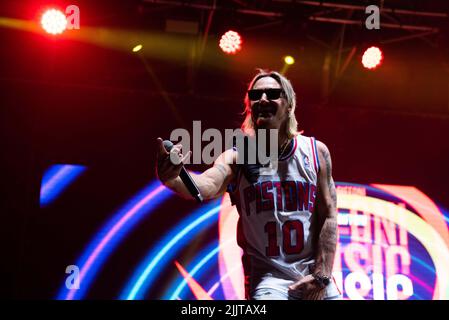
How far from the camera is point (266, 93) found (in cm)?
332

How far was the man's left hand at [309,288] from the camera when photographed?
3031mm

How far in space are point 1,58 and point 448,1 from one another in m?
5.36

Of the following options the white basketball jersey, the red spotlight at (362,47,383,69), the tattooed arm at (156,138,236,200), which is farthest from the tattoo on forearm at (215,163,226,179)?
the red spotlight at (362,47,383,69)

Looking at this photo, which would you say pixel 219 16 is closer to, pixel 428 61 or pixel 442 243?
pixel 428 61

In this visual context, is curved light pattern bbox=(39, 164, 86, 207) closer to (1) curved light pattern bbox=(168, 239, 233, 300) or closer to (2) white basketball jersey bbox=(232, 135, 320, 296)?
(1) curved light pattern bbox=(168, 239, 233, 300)

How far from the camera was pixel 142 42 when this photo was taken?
805 cm

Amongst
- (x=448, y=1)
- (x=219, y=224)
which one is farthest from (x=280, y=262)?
(x=448, y=1)

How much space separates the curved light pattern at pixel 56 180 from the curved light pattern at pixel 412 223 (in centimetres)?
312

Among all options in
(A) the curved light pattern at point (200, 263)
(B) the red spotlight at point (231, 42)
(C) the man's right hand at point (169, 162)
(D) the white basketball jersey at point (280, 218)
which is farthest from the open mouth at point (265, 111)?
(B) the red spotlight at point (231, 42)

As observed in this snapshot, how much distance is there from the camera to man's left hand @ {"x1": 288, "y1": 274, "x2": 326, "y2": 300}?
303 cm

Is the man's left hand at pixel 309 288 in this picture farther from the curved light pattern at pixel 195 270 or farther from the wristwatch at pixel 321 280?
the curved light pattern at pixel 195 270

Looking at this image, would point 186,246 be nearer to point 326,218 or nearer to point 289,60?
point 289,60

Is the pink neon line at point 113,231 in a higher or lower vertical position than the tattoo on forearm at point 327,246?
higher

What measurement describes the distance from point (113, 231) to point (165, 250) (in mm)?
625
